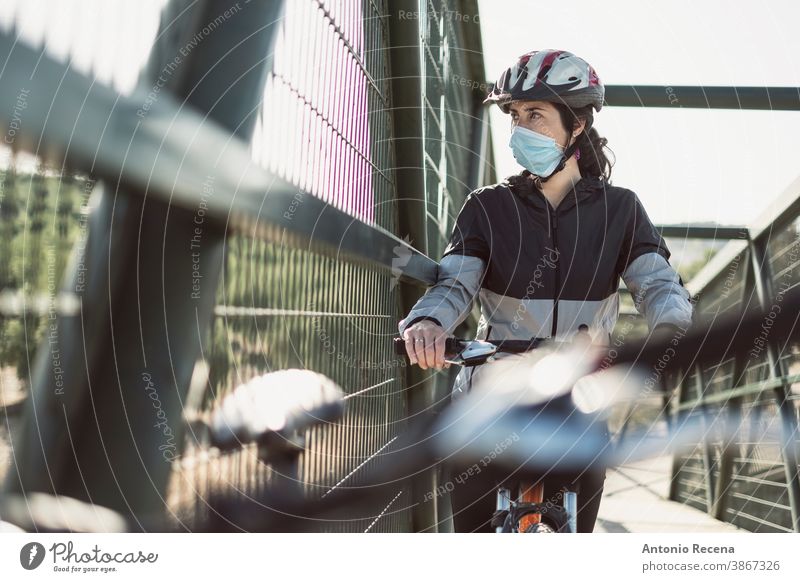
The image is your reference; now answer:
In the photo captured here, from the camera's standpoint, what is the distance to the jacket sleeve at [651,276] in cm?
145

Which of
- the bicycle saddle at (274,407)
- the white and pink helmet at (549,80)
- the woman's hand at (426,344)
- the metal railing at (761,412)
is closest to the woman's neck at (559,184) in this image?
the white and pink helmet at (549,80)

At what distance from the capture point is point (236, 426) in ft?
5.17

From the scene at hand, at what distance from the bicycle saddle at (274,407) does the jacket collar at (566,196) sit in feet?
1.95

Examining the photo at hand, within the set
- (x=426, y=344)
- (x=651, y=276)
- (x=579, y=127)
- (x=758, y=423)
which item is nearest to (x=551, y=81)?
(x=579, y=127)

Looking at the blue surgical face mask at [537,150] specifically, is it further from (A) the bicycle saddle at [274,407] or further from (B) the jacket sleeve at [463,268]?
(A) the bicycle saddle at [274,407]

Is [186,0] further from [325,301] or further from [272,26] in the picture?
[325,301]

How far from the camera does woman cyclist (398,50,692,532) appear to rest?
162 centimetres

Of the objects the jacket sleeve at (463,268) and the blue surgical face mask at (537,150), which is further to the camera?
the blue surgical face mask at (537,150)

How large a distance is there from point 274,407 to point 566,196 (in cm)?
70

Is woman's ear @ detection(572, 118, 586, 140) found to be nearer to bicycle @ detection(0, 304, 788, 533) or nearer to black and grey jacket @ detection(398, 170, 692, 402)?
black and grey jacket @ detection(398, 170, 692, 402)

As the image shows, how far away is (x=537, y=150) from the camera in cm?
170
